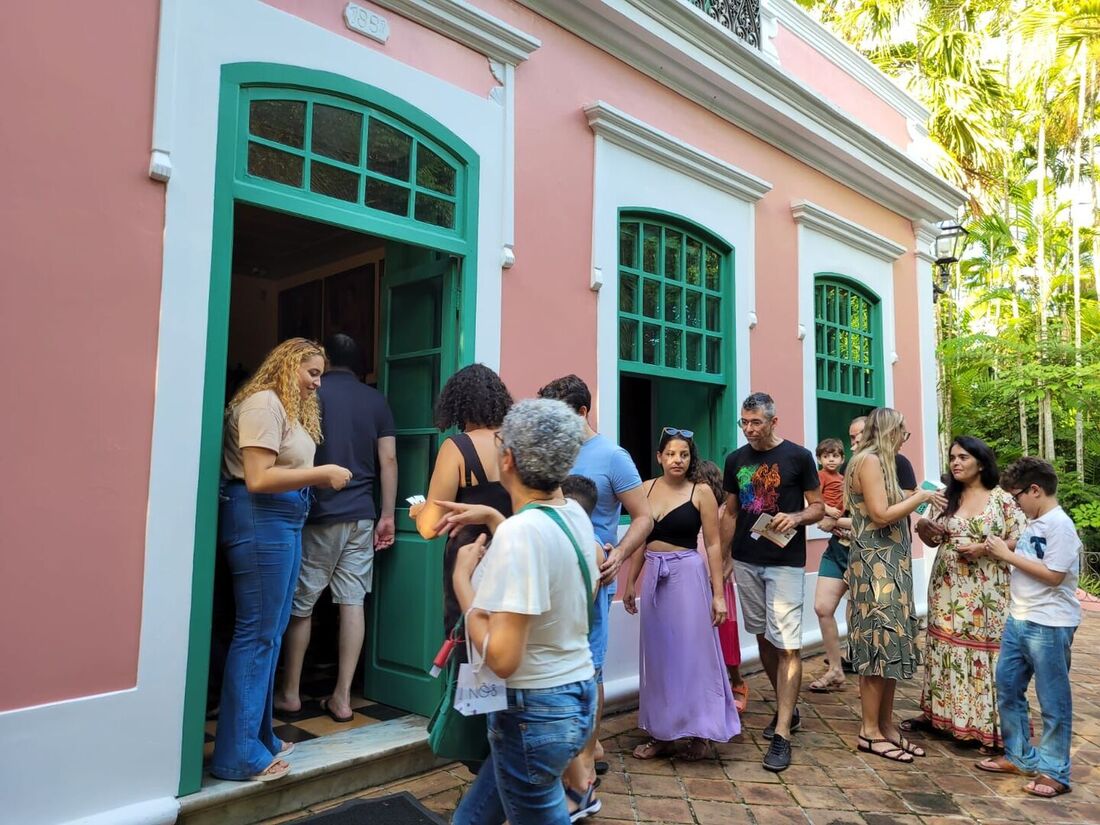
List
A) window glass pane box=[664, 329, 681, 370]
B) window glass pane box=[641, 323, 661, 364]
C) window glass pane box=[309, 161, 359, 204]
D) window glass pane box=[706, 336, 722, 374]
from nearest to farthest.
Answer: window glass pane box=[309, 161, 359, 204] < window glass pane box=[641, 323, 661, 364] < window glass pane box=[664, 329, 681, 370] < window glass pane box=[706, 336, 722, 374]

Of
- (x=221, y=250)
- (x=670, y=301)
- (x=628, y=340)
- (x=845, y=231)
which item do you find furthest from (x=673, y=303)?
(x=221, y=250)

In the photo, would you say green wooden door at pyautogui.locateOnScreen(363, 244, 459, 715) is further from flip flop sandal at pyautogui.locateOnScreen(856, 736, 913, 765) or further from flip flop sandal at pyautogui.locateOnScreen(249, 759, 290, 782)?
flip flop sandal at pyautogui.locateOnScreen(856, 736, 913, 765)

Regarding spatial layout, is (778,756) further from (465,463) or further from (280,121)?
(280,121)

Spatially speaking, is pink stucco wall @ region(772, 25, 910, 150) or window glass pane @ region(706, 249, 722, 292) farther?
pink stucco wall @ region(772, 25, 910, 150)

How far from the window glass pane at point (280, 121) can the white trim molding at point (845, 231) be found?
4784 millimetres

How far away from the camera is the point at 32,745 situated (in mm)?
2766

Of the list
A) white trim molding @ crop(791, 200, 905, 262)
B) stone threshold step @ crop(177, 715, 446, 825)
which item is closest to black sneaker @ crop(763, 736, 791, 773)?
stone threshold step @ crop(177, 715, 446, 825)

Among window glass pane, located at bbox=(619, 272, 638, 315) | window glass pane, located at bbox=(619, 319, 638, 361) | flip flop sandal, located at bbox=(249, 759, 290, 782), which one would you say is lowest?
flip flop sandal, located at bbox=(249, 759, 290, 782)

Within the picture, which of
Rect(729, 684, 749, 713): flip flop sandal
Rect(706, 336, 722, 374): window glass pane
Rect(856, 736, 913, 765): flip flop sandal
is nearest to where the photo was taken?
Rect(856, 736, 913, 765): flip flop sandal

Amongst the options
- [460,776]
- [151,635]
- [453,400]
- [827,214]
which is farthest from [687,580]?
[827,214]

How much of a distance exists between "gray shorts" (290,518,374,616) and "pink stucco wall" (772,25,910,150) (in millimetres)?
5533

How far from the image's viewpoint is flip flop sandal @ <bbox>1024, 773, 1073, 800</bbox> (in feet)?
12.7

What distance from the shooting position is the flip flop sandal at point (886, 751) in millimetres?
4316

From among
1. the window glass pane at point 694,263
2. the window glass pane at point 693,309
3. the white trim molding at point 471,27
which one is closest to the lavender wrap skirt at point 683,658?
the window glass pane at point 693,309
